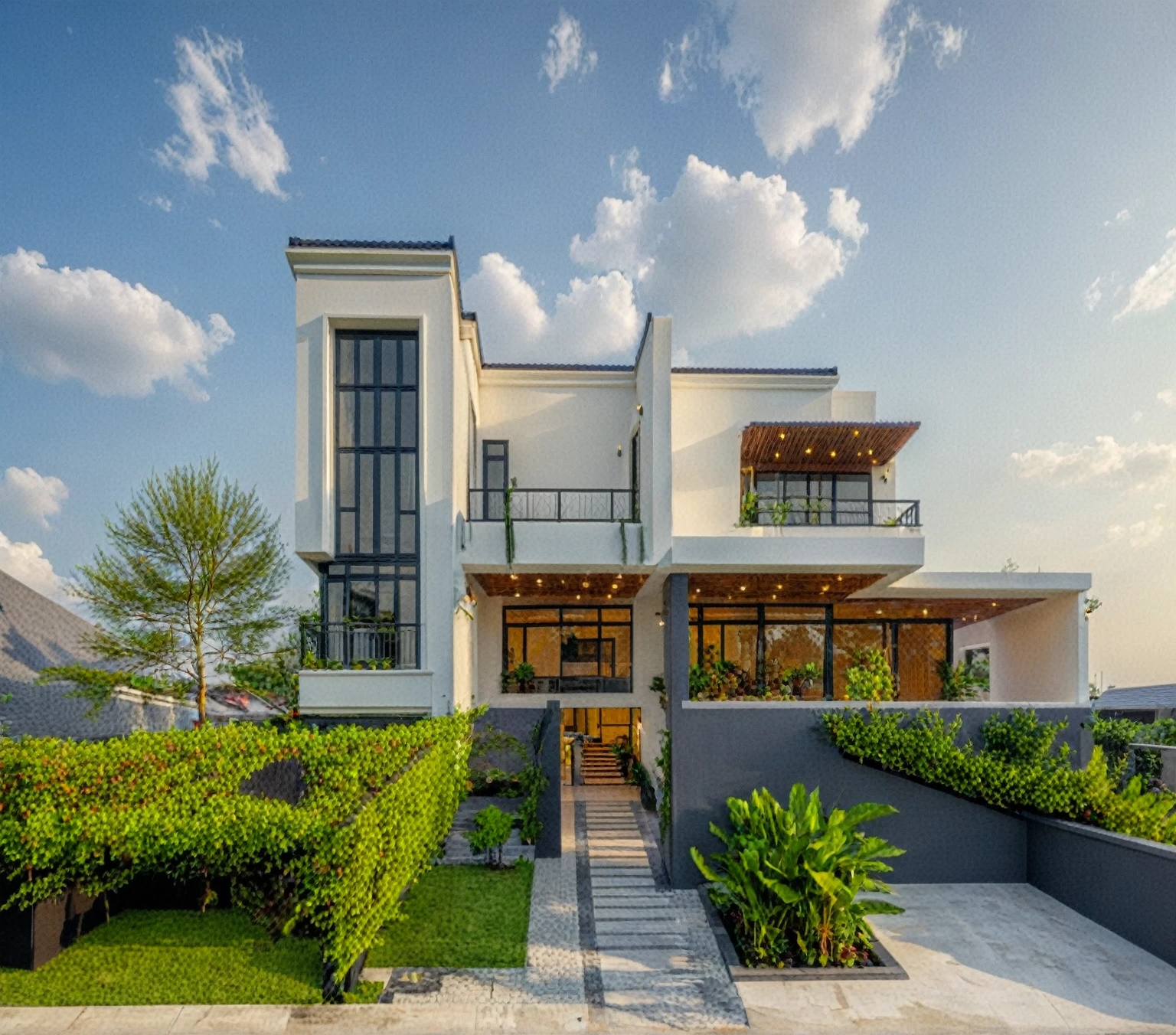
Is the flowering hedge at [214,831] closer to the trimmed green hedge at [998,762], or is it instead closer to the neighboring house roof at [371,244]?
the trimmed green hedge at [998,762]

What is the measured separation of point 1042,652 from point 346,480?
14.7 metres

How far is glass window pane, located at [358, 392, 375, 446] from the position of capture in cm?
1198

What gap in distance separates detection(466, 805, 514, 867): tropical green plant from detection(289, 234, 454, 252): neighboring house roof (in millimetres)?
9838

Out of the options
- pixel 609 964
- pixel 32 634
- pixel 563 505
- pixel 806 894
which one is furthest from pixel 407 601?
pixel 32 634

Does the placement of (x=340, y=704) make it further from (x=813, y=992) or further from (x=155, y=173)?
(x=155, y=173)

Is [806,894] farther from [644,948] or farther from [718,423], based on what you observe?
[718,423]

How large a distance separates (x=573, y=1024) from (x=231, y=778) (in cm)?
413

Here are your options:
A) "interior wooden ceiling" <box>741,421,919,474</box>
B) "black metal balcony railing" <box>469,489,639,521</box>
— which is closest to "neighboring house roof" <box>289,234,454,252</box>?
"black metal balcony railing" <box>469,489,639,521</box>

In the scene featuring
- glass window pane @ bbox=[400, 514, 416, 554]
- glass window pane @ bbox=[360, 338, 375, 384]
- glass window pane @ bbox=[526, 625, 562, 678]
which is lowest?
glass window pane @ bbox=[526, 625, 562, 678]

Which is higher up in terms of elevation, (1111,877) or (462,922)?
(1111,877)

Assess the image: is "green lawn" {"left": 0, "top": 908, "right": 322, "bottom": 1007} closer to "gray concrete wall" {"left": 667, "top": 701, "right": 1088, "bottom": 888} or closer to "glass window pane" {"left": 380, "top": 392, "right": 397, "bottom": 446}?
"gray concrete wall" {"left": 667, "top": 701, "right": 1088, "bottom": 888}

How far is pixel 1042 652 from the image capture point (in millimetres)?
13047

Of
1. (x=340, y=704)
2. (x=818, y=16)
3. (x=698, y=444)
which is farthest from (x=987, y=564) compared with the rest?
(x=340, y=704)

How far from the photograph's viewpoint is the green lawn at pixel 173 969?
5.77 m
